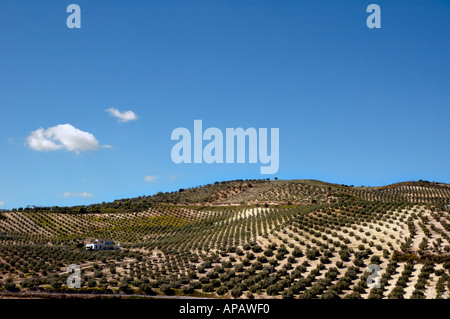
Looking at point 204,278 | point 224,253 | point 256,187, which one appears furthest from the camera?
point 256,187

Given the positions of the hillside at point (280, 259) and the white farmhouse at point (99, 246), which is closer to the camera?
the hillside at point (280, 259)

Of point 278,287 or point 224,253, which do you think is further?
point 224,253

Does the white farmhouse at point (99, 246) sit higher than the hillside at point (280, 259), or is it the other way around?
the hillside at point (280, 259)

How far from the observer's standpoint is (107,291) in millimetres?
37875

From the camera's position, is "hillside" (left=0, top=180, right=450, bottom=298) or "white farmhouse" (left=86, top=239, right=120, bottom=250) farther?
"white farmhouse" (left=86, top=239, right=120, bottom=250)

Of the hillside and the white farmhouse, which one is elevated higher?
the hillside

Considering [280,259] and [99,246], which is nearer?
[280,259]

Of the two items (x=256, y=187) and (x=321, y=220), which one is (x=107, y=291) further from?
(x=256, y=187)

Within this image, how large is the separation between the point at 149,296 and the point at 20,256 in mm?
29448

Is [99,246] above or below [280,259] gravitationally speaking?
below
